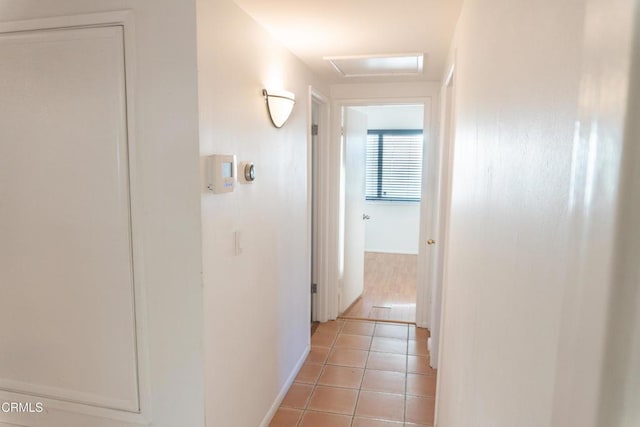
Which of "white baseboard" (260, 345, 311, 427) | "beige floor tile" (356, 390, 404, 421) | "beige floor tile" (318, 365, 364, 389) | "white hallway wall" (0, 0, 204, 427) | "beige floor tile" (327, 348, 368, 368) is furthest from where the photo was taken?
"beige floor tile" (327, 348, 368, 368)

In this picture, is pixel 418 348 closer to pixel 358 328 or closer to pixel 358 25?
pixel 358 328

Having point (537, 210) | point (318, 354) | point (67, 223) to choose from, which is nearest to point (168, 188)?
point (67, 223)

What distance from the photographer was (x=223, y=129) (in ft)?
5.91

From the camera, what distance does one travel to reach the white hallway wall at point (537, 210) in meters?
0.32

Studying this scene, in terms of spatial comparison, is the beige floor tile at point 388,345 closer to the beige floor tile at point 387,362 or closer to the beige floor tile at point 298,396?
the beige floor tile at point 387,362

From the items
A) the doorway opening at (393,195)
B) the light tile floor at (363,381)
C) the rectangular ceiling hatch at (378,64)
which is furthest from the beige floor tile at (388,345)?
the rectangular ceiling hatch at (378,64)

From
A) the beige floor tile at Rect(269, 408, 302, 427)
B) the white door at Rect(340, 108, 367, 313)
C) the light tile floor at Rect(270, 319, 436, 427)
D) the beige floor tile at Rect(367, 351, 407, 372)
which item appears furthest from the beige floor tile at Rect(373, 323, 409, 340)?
the beige floor tile at Rect(269, 408, 302, 427)

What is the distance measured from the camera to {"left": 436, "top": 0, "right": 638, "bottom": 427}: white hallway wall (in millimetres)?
316

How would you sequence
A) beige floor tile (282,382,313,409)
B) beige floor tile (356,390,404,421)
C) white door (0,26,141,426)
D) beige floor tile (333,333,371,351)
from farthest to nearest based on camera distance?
beige floor tile (333,333,371,351)
beige floor tile (282,382,313,409)
beige floor tile (356,390,404,421)
white door (0,26,141,426)

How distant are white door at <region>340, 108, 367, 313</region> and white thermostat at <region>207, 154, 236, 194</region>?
2318 mm

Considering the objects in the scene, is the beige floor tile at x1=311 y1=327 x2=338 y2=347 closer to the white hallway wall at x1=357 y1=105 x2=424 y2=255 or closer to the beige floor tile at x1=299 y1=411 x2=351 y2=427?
the beige floor tile at x1=299 y1=411 x2=351 y2=427

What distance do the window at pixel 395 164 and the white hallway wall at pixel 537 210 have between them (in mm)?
5473

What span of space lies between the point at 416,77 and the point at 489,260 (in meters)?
2.80

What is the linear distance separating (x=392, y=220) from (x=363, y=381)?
437 cm
